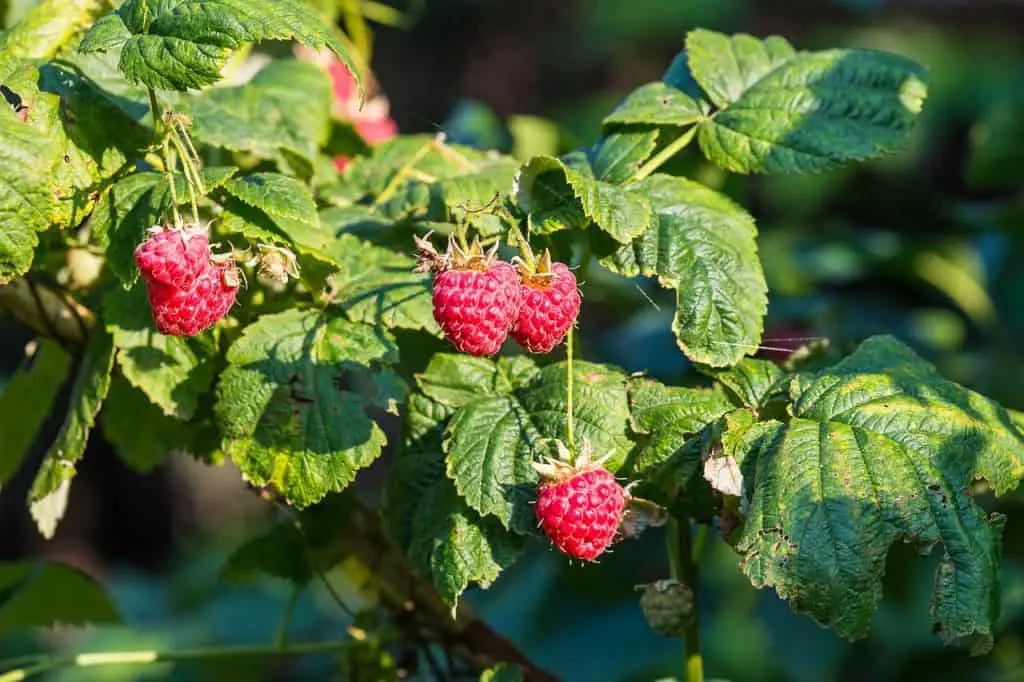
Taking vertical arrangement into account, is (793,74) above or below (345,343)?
above

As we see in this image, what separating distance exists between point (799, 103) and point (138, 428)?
0.78 metres

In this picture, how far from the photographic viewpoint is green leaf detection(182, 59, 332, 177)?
120 cm

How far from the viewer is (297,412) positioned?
1.07m

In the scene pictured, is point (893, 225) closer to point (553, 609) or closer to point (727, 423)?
point (553, 609)

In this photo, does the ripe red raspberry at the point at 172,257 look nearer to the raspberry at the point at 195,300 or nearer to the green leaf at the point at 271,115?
the raspberry at the point at 195,300

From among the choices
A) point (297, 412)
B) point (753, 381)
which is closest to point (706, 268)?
point (753, 381)

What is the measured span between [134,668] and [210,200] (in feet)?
8.93

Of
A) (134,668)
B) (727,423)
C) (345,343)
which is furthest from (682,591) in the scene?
(134,668)

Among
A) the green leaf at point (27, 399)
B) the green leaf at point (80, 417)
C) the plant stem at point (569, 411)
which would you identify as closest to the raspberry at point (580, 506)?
the plant stem at point (569, 411)

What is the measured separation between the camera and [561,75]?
788 cm

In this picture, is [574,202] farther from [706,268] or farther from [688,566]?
[688,566]

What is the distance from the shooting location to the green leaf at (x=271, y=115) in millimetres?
1202

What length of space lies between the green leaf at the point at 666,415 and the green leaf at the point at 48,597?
0.79 meters

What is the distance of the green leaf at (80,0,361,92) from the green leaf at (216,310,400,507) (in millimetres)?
239
